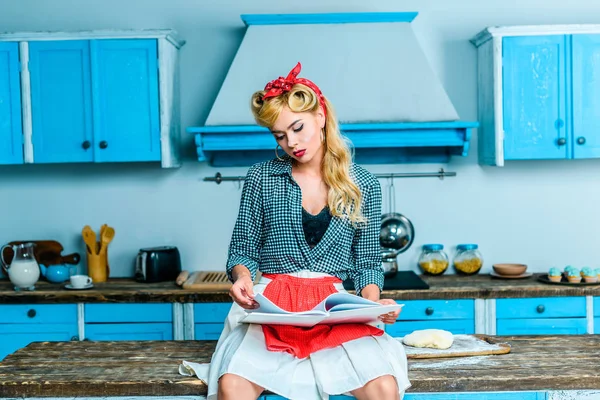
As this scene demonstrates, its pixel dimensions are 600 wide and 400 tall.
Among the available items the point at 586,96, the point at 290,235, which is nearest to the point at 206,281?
the point at 290,235

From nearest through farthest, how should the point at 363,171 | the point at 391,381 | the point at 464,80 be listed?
1. the point at 391,381
2. the point at 363,171
3. the point at 464,80

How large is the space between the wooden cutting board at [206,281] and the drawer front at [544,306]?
144 cm

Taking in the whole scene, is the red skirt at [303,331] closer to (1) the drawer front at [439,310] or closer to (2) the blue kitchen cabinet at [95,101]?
(1) the drawer front at [439,310]

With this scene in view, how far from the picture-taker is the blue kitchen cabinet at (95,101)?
404 cm

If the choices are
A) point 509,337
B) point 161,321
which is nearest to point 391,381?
point 509,337

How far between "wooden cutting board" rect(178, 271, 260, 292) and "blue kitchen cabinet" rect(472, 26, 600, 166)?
5.27ft

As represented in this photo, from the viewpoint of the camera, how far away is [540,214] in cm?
441

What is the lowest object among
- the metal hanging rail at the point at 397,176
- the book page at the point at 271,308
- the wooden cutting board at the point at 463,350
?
the wooden cutting board at the point at 463,350

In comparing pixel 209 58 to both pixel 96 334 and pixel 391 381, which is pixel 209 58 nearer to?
pixel 96 334

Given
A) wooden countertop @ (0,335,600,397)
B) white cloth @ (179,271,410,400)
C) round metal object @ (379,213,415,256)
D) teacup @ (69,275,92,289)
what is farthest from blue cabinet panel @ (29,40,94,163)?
white cloth @ (179,271,410,400)

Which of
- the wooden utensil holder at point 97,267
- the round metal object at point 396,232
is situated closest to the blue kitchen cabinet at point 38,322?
the wooden utensil holder at point 97,267

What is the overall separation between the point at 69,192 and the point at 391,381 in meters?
2.99

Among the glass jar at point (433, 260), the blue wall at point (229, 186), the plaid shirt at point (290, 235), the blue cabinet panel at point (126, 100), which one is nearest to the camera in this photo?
the plaid shirt at point (290, 235)

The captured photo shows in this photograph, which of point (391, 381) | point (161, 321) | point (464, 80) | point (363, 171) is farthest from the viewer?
point (464, 80)
